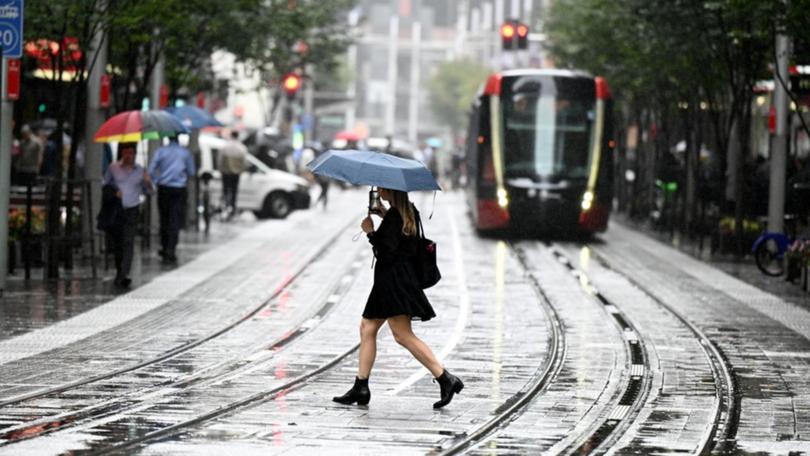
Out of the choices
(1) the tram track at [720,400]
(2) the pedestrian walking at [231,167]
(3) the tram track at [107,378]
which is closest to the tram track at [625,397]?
(1) the tram track at [720,400]

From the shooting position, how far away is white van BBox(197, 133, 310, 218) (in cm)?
4634

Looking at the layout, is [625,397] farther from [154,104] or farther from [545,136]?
[545,136]

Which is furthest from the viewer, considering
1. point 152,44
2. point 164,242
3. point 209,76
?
point 209,76

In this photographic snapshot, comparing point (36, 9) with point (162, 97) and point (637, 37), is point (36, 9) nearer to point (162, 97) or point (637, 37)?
point (162, 97)

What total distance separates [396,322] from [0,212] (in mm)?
9445

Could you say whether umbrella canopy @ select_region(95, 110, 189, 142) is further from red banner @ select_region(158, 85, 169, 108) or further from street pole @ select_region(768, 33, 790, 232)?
street pole @ select_region(768, 33, 790, 232)

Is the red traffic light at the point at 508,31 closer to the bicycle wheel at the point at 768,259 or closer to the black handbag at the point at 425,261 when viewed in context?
the bicycle wheel at the point at 768,259

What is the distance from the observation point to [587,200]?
39031mm

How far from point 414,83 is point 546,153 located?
514 ft

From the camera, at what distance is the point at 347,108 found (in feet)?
603

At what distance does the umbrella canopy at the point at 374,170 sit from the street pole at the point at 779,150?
19446 mm

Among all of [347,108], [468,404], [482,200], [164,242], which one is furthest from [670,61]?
[347,108]

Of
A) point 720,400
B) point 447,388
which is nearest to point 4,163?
point 447,388

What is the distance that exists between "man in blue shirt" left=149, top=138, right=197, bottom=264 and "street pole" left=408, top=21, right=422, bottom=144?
162 meters
